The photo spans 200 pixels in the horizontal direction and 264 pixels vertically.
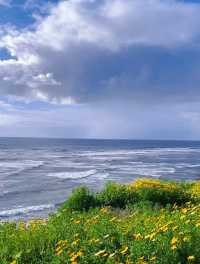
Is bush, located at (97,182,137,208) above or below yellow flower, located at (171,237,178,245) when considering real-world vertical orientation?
below

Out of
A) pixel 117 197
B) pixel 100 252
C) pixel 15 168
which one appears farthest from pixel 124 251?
pixel 15 168

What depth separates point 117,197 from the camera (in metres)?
15.5

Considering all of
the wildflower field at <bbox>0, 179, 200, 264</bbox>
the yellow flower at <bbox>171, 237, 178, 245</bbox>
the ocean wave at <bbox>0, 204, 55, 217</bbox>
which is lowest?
the ocean wave at <bbox>0, 204, 55, 217</bbox>

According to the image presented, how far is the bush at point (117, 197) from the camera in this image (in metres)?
15.3

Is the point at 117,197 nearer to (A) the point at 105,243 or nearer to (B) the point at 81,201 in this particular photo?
(B) the point at 81,201

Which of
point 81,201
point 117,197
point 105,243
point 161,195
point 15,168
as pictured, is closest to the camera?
point 105,243

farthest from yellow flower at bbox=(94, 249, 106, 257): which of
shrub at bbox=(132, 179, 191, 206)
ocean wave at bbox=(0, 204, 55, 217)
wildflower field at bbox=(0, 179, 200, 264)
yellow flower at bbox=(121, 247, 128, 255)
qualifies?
→ ocean wave at bbox=(0, 204, 55, 217)

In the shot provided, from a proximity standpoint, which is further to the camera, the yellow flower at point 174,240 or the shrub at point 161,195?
the shrub at point 161,195

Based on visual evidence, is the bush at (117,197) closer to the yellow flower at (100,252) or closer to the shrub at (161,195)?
the shrub at (161,195)

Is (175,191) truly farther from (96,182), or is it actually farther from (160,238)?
(96,182)

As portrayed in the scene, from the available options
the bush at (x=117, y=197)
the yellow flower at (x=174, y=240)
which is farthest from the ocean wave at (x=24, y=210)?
the yellow flower at (x=174, y=240)

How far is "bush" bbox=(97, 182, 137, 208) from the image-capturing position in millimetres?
15312

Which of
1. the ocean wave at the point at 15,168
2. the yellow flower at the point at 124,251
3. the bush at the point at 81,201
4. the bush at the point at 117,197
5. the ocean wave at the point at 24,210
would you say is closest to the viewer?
the yellow flower at the point at 124,251

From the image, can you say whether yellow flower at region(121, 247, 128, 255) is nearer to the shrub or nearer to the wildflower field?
the wildflower field
